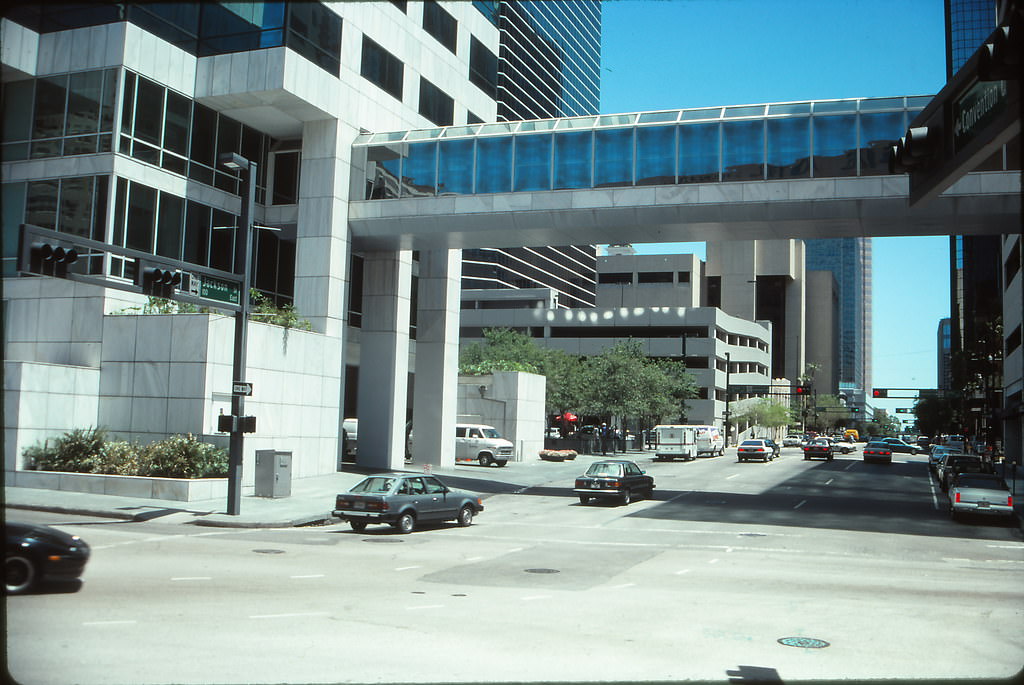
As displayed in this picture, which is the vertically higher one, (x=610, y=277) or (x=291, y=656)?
(x=610, y=277)

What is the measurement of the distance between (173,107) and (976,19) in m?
104

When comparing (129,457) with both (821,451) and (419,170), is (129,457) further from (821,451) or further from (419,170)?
(821,451)

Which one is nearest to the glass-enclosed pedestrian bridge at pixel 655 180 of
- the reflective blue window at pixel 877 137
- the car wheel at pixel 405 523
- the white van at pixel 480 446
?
the reflective blue window at pixel 877 137

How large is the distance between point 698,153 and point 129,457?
856 inches

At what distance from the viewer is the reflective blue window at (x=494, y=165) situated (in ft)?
112

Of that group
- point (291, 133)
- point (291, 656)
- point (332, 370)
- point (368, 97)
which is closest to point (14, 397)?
point (332, 370)

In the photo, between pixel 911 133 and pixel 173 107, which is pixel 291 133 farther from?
pixel 911 133

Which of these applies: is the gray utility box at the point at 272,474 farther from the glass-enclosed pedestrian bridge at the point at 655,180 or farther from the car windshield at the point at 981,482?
the car windshield at the point at 981,482

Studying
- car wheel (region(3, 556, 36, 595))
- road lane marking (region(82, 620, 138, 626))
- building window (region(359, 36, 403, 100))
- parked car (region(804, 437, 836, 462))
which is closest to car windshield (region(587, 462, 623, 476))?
building window (region(359, 36, 403, 100))

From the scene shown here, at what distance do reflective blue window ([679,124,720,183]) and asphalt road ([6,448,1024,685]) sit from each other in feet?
43.1

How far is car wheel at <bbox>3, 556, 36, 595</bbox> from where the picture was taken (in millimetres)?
10792

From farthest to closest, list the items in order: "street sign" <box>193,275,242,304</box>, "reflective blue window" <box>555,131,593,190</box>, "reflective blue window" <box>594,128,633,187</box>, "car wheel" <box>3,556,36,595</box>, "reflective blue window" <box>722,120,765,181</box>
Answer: "reflective blue window" <box>555,131,593,190</box> → "reflective blue window" <box>594,128,633,187</box> → "reflective blue window" <box>722,120,765,181</box> → "street sign" <box>193,275,242,304</box> → "car wheel" <box>3,556,36,595</box>

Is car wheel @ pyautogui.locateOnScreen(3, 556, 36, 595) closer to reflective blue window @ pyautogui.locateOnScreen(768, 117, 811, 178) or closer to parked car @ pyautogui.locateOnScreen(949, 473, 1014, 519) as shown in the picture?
parked car @ pyautogui.locateOnScreen(949, 473, 1014, 519)

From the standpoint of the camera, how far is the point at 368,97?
38.3m
